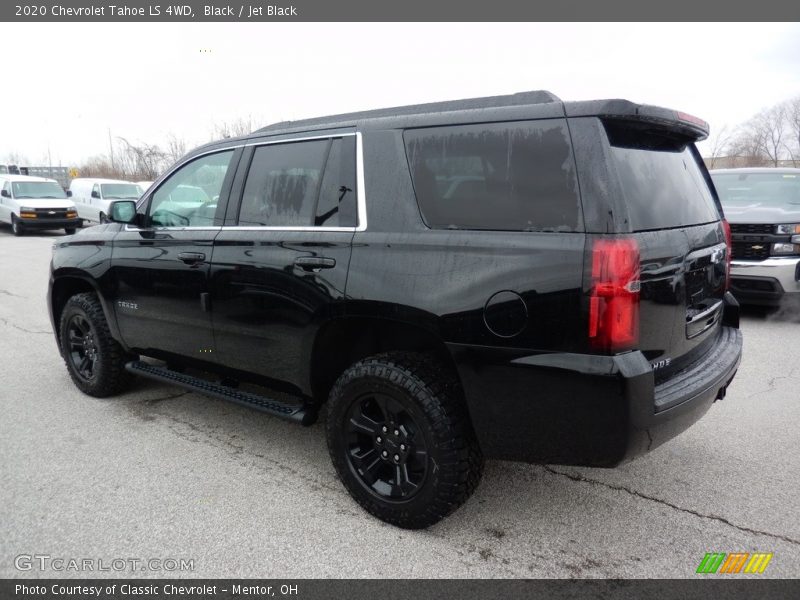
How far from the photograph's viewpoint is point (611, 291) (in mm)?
2252

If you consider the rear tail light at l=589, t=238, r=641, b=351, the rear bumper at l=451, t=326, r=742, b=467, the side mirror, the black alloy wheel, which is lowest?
→ the black alloy wheel

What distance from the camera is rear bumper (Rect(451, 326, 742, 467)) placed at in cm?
227

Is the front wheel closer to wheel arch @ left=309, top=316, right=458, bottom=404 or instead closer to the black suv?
the black suv

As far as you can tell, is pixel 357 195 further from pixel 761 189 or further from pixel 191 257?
pixel 761 189

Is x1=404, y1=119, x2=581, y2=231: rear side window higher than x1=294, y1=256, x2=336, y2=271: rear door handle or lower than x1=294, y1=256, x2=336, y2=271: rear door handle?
higher

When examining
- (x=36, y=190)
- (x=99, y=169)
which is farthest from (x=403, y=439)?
(x=99, y=169)

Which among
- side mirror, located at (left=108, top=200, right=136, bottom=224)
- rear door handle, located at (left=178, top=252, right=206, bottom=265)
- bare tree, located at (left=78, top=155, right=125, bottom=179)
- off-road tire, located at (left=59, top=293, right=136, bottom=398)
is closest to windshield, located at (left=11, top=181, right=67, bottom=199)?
off-road tire, located at (left=59, top=293, right=136, bottom=398)

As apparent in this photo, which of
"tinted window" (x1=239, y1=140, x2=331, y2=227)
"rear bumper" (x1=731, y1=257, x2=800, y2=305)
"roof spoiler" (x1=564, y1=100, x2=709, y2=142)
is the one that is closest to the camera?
"roof spoiler" (x1=564, y1=100, x2=709, y2=142)

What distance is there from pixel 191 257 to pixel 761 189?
7192 mm

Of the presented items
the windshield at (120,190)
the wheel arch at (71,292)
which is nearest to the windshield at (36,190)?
the windshield at (120,190)

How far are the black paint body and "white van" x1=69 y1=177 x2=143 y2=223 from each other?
20.0 meters

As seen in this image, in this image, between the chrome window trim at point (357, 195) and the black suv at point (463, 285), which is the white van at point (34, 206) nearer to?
the chrome window trim at point (357, 195)

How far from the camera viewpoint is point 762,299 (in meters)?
6.89

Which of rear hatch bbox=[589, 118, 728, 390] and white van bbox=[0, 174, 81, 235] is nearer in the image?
rear hatch bbox=[589, 118, 728, 390]
